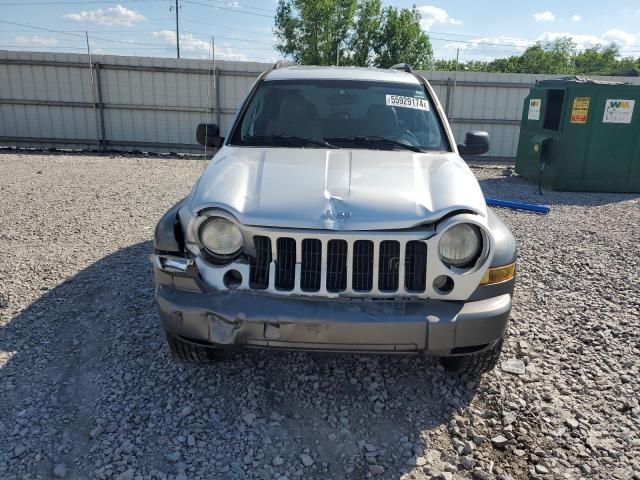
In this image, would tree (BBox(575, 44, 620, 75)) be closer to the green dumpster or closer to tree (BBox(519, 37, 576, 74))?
tree (BBox(519, 37, 576, 74))

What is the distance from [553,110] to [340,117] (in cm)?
796

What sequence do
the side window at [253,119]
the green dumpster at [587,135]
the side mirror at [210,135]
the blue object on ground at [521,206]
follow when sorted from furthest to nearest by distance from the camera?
the green dumpster at [587,135], the blue object on ground at [521,206], the side mirror at [210,135], the side window at [253,119]

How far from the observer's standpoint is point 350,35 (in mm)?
41719

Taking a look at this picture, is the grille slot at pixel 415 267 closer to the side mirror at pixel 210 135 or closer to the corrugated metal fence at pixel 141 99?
the side mirror at pixel 210 135

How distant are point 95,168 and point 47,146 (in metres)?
3.63

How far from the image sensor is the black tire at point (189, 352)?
303 cm

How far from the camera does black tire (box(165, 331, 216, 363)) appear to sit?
303 centimetres

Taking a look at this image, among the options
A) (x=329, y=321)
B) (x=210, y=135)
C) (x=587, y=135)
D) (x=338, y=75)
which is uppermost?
(x=338, y=75)

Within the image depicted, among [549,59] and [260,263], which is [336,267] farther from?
[549,59]

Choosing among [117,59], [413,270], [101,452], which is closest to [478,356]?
[413,270]

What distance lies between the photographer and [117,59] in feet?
44.2

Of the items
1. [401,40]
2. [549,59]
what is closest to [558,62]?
[549,59]

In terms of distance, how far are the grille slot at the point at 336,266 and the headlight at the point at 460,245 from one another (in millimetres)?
507

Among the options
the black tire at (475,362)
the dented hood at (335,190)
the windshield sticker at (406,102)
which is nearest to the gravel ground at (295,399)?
the black tire at (475,362)
